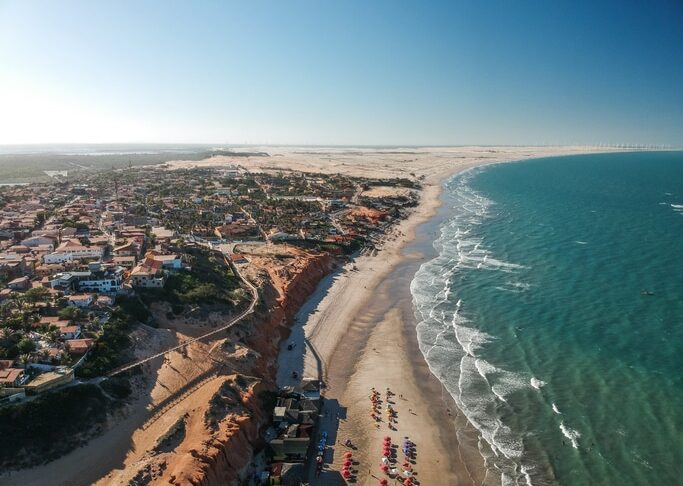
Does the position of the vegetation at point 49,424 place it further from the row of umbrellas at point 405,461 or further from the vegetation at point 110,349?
the row of umbrellas at point 405,461

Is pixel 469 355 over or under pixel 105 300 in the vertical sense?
under

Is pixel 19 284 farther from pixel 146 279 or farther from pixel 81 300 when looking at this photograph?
pixel 146 279

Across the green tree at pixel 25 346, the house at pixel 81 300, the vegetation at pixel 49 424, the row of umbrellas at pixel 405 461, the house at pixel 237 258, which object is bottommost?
the row of umbrellas at pixel 405 461

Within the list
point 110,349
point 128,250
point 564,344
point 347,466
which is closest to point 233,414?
point 347,466

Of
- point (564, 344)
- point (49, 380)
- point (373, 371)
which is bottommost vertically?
point (373, 371)

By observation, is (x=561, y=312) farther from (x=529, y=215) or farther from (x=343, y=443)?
(x=529, y=215)

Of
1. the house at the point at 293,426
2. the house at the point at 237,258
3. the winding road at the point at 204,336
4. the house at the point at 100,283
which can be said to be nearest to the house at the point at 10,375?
the winding road at the point at 204,336
